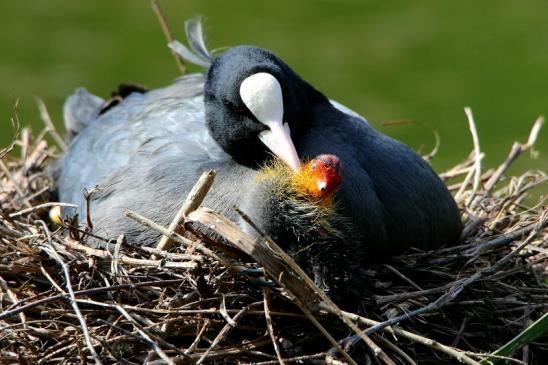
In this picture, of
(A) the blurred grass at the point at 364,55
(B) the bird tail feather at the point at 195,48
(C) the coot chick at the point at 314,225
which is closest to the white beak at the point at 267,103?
(C) the coot chick at the point at 314,225

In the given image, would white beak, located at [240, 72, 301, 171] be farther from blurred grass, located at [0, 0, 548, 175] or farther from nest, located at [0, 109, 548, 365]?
blurred grass, located at [0, 0, 548, 175]

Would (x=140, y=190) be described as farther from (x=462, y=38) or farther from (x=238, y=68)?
(x=462, y=38)

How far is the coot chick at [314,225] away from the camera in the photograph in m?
3.88

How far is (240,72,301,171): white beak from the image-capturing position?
4.25 m

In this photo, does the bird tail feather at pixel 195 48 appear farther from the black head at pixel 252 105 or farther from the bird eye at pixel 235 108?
the bird eye at pixel 235 108

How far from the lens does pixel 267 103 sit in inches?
168

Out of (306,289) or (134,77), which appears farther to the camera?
(134,77)

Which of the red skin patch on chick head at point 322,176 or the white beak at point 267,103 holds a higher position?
the white beak at point 267,103

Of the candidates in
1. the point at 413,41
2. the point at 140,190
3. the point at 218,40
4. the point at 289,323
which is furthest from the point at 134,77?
the point at 289,323

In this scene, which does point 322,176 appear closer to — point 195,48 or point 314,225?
point 314,225

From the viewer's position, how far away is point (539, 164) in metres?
9.09

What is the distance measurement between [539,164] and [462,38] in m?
2.39

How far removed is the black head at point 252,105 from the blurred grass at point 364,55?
5.15 metres

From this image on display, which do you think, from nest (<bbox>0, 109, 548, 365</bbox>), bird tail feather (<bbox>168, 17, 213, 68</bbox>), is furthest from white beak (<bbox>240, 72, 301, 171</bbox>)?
bird tail feather (<bbox>168, 17, 213, 68</bbox>)
